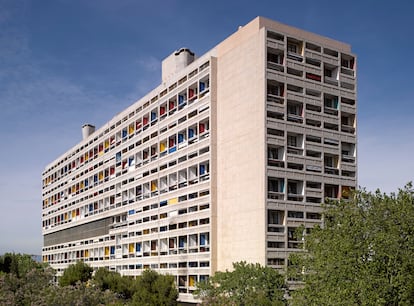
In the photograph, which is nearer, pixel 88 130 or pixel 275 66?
pixel 275 66

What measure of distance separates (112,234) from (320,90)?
37238mm

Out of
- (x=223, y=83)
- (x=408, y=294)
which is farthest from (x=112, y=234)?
(x=408, y=294)

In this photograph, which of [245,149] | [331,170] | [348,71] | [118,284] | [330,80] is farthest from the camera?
[118,284]

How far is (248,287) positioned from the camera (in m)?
44.2

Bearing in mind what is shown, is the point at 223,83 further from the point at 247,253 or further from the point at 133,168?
the point at 133,168

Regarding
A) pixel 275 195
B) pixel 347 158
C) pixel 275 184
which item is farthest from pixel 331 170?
pixel 275 195

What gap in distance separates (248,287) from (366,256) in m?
12.7

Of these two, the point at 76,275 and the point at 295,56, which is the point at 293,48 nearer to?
the point at 295,56

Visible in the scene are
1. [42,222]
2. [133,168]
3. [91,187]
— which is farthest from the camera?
[42,222]

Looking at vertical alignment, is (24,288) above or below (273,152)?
below

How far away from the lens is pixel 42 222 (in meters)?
116

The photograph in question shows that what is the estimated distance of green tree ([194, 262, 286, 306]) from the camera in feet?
139

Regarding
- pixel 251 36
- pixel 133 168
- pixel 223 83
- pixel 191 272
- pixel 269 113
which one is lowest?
pixel 191 272

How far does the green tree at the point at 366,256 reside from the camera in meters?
32.4
